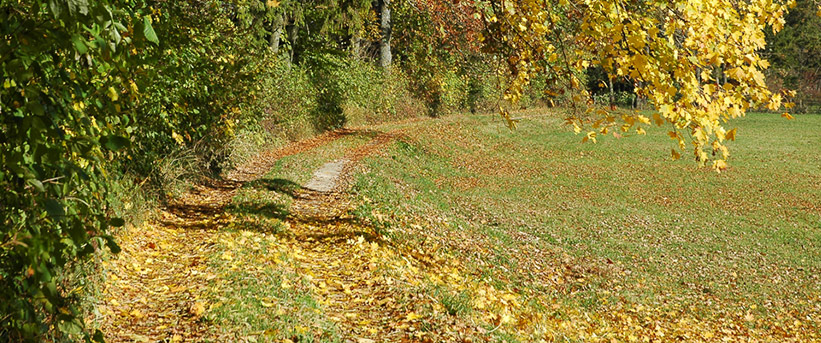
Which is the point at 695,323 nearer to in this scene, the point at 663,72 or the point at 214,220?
the point at 663,72

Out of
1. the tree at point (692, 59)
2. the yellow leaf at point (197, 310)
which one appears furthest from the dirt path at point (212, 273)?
the tree at point (692, 59)

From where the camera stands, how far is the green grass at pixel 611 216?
9.83 meters

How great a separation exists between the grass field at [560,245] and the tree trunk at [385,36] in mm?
5378

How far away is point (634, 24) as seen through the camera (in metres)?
4.84

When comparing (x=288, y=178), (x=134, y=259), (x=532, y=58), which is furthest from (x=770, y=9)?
(x=288, y=178)

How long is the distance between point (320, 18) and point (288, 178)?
43.8 ft

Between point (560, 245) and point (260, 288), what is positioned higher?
point (260, 288)

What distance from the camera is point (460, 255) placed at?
29.9ft

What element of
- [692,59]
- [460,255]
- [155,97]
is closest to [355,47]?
[460,255]

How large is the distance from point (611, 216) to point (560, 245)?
3.46m

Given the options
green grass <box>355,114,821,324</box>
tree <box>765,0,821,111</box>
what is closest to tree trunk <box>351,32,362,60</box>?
green grass <box>355,114,821,324</box>

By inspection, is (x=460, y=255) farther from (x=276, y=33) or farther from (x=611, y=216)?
(x=276, y=33)

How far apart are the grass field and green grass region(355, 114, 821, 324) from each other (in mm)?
48

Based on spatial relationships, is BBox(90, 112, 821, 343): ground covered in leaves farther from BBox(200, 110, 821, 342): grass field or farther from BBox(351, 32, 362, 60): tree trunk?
BBox(351, 32, 362, 60): tree trunk
